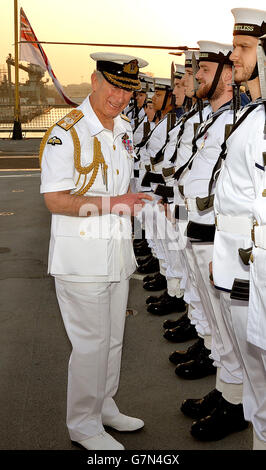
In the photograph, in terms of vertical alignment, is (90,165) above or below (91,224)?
above

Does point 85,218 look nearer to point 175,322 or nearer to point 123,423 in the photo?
point 123,423

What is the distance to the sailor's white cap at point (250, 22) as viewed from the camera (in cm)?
277

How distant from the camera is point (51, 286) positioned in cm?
642

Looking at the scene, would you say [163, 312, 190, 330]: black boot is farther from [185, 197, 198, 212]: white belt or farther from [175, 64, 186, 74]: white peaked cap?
[175, 64, 186, 74]: white peaked cap

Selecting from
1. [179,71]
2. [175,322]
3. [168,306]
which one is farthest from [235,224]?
[179,71]

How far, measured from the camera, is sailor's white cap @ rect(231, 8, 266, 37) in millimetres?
2773

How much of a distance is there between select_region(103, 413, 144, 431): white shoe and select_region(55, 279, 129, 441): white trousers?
0.63 ft

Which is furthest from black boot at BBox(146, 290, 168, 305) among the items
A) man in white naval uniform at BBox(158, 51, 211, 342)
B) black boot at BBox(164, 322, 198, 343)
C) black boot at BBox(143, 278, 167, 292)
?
black boot at BBox(164, 322, 198, 343)

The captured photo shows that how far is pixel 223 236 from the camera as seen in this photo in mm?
2748

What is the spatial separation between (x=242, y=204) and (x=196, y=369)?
196 centimetres

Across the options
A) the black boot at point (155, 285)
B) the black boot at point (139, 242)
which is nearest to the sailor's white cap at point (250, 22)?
the black boot at point (155, 285)
